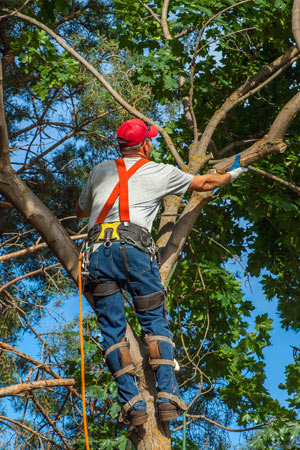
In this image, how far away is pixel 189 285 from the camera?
19.9 feet

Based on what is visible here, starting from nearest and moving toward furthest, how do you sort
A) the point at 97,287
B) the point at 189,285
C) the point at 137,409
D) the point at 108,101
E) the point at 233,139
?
the point at 137,409
the point at 97,287
the point at 189,285
the point at 233,139
the point at 108,101

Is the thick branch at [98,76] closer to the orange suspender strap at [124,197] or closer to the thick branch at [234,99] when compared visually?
the thick branch at [234,99]

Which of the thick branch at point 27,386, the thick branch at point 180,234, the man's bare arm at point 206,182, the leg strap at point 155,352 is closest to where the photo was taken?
the leg strap at point 155,352

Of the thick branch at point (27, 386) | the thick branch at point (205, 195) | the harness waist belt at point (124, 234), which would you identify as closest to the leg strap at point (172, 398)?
the harness waist belt at point (124, 234)

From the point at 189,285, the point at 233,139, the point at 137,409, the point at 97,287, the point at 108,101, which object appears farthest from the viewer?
the point at 108,101

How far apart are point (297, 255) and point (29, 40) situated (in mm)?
4281

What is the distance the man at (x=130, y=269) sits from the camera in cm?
305

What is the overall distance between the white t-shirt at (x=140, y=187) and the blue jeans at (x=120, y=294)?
22cm

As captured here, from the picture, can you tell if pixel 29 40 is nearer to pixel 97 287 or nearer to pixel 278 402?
pixel 97 287

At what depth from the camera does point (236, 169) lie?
402 centimetres

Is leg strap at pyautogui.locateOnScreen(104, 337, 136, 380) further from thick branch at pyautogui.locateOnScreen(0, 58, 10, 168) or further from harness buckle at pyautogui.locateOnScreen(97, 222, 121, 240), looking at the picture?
thick branch at pyautogui.locateOnScreen(0, 58, 10, 168)

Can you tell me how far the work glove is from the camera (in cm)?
397

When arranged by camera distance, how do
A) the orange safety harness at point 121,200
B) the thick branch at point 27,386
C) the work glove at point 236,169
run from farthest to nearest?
the thick branch at point 27,386, the work glove at point 236,169, the orange safety harness at point 121,200

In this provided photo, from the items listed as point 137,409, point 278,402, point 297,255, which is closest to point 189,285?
point 278,402
